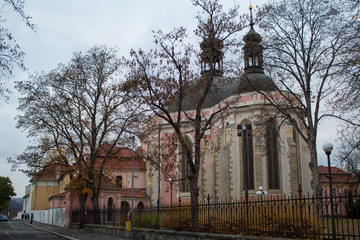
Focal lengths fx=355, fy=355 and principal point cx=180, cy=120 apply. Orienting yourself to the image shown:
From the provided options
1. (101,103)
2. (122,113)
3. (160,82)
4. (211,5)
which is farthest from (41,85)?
(211,5)

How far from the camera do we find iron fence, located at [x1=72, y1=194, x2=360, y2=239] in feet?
32.8

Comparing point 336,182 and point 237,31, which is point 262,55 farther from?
point 336,182

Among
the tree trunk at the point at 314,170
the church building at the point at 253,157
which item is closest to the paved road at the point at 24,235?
the church building at the point at 253,157

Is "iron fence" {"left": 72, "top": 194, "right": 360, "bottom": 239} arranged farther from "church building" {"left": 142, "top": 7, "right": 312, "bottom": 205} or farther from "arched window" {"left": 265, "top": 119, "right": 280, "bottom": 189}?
"arched window" {"left": 265, "top": 119, "right": 280, "bottom": 189}

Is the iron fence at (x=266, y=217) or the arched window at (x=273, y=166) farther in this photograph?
the arched window at (x=273, y=166)

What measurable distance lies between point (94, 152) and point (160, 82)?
41.1 feet

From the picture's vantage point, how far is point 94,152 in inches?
A: 1069

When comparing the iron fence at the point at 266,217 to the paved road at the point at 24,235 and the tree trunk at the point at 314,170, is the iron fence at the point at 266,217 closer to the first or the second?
the tree trunk at the point at 314,170

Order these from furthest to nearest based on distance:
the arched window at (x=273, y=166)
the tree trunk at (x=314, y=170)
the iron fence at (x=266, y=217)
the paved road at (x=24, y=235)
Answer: the arched window at (x=273, y=166), the paved road at (x=24, y=235), the tree trunk at (x=314, y=170), the iron fence at (x=266, y=217)

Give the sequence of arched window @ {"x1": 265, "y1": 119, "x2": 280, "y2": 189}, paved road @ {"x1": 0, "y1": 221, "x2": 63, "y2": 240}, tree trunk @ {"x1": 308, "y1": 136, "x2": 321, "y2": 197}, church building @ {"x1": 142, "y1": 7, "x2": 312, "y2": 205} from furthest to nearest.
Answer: arched window @ {"x1": 265, "y1": 119, "x2": 280, "y2": 189} → church building @ {"x1": 142, "y1": 7, "x2": 312, "y2": 205} → paved road @ {"x1": 0, "y1": 221, "x2": 63, "y2": 240} → tree trunk @ {"x1": 308, "y1": 136, "x2": 321, "y2": 197}

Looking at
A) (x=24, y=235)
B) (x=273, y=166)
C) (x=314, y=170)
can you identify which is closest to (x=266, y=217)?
(x=314, y=170)

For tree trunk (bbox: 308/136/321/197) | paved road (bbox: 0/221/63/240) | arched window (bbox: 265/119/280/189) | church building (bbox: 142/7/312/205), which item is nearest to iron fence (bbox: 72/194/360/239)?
tree trunk (bbox: 308/136/321/197)

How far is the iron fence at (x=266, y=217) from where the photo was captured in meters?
10.0

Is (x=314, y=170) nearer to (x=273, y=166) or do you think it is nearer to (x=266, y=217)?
(x=266, y=217)
